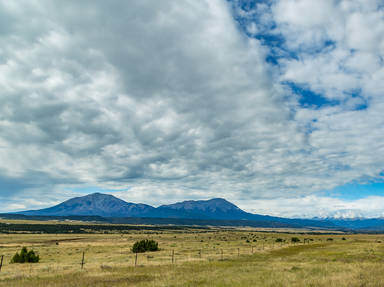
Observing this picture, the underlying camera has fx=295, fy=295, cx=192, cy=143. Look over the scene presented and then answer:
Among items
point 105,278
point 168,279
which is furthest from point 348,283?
point 105,278

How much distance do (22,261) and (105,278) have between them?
2455cm

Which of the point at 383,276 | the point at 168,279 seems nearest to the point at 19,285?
the point at 168,279

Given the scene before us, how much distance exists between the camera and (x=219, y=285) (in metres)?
20.3

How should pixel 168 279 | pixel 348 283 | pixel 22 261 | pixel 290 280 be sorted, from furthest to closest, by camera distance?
pixel 22 261 < pixel 168 279 < pixel 290 280 < pixel 348 283

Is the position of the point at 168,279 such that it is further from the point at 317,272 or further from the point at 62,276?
the point at 317,272

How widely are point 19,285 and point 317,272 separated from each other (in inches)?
936

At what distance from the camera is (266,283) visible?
67.3 ft

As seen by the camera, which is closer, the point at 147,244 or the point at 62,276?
the point at 62,276

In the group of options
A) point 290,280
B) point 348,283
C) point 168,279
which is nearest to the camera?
point 348,283

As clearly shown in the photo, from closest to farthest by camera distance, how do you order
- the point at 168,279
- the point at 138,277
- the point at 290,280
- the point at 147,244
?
1. the point at 290,280
2. the point at 168,279
3. the point at 138,277
4. the point at 147,244

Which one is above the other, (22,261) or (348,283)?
(348,283)

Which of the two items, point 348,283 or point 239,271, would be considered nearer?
point 348,283

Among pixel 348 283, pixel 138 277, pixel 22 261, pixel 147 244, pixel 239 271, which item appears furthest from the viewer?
pixel 147 244

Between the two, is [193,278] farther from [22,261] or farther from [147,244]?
[147,244]
